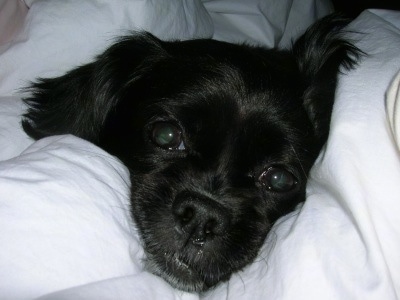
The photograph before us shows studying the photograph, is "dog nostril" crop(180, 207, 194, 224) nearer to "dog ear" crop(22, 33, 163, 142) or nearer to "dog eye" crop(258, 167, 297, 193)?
"dog eye" crop(258, 167, 297, 193)

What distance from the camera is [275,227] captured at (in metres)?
1.29

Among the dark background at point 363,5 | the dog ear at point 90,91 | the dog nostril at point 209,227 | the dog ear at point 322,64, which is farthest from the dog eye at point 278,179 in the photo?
the dark background at point 363,5

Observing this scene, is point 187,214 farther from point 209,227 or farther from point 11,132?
point 11,132

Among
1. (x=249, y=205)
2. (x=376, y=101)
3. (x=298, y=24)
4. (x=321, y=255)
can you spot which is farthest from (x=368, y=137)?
(x=298, y=24)

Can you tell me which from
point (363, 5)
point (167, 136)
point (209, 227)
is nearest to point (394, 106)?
point (209, 227)

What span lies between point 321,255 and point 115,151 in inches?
32.7

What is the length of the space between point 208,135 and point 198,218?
31 cm

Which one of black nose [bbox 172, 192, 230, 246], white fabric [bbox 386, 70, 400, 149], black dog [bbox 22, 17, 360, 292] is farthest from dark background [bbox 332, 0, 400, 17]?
black nose [bbox 172, 192, 230, 246]

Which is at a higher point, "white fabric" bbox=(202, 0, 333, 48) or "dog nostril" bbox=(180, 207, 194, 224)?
"dog nostril" bbox=(180, 207, 194, 224)

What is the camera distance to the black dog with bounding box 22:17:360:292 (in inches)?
50.6

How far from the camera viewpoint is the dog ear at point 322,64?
4.84 ft

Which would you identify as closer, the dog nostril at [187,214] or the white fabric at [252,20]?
the dog nostril at [187,214]

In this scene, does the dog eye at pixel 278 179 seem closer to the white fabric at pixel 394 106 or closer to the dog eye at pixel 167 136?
the dog eye at pixel 167 136

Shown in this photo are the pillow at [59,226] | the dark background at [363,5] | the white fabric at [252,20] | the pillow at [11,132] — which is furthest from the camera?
the dark background at [363,5]
